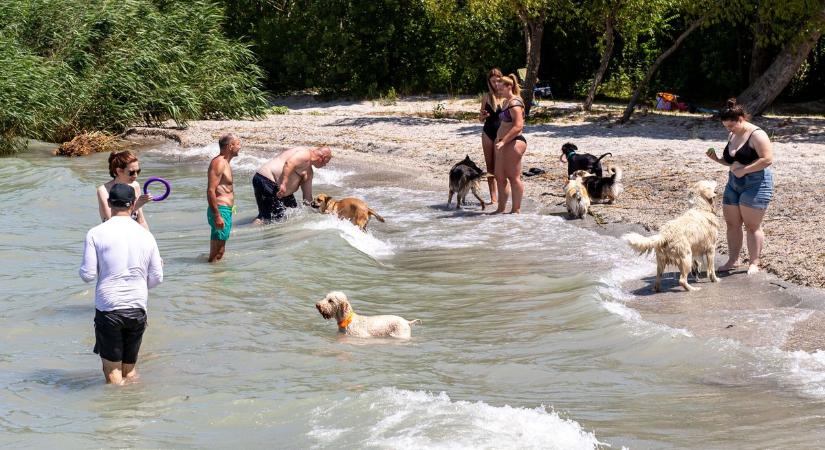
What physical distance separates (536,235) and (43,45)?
1760 cm

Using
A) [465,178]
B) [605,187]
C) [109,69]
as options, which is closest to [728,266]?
[605,187]

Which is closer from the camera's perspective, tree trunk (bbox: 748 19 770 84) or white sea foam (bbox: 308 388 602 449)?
white sea foam (bbox: 308 388 602 449)

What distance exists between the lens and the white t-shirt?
22.8 ft

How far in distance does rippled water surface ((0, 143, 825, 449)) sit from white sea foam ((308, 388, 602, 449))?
0.02 m

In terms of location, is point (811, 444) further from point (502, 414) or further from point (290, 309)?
point (290, 309)

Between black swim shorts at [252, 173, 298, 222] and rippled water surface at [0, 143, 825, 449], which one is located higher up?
black swim shorts at [252, 173, 298, 222]

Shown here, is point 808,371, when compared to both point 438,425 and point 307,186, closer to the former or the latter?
point 438,425

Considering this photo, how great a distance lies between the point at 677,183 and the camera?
618 inches

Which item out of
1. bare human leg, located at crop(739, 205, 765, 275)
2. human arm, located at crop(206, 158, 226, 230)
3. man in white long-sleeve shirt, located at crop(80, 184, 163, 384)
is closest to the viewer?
man in white long-sleeve shirt, located at crop(80, 184, 163, 384)

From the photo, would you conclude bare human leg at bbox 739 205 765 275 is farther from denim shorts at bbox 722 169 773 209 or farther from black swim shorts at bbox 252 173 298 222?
black swim shorts at bbox 252 173 298 222

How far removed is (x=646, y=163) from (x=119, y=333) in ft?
40.6

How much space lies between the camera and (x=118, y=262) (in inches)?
275

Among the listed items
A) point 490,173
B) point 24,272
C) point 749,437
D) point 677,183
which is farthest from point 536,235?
point 749,437

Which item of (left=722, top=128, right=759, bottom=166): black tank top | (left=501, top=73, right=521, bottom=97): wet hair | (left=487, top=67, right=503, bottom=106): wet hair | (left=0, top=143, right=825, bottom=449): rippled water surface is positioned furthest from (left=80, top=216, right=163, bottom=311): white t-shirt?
(left=487, top=67, right=503, bottom=106): wet hair
